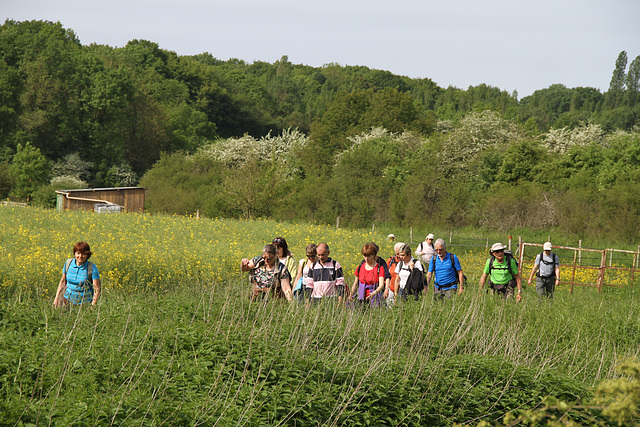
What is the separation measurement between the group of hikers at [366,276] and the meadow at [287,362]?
0.35 metres

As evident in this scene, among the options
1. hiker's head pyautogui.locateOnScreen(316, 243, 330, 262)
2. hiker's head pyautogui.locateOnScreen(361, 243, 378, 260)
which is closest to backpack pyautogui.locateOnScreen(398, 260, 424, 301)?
hiker's head pyautogui.locateOnScreen(361, 243, 378, 260)

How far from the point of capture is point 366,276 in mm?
9578

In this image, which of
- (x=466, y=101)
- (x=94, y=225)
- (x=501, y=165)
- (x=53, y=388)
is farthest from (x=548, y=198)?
(x=466, y=101)

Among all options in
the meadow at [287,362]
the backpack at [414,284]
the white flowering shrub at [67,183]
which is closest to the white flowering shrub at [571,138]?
the white flowering shrub at [67,183]

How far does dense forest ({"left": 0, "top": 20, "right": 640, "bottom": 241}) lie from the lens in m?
39.2

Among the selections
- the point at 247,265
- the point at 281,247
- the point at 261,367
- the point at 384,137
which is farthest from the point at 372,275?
the point at 384,137

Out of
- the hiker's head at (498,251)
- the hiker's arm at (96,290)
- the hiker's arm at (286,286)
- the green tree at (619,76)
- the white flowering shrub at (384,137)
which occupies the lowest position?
the hiker's arm at (96,290)

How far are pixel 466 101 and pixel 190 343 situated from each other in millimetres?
103090

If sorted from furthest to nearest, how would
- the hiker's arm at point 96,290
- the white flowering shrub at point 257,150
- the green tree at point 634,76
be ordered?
1. the green tree at point 634,76
2. the white flowering shrub at point 257,150
3. the hiker's arm at point 96,290

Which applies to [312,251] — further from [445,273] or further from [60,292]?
[60,292]

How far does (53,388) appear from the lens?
5.57 meters

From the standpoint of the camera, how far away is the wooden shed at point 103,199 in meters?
31.5

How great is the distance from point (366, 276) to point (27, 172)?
4461 centimetres

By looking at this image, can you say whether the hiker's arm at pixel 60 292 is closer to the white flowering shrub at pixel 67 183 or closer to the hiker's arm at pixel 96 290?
the hiker's arm at pixel 96 290
